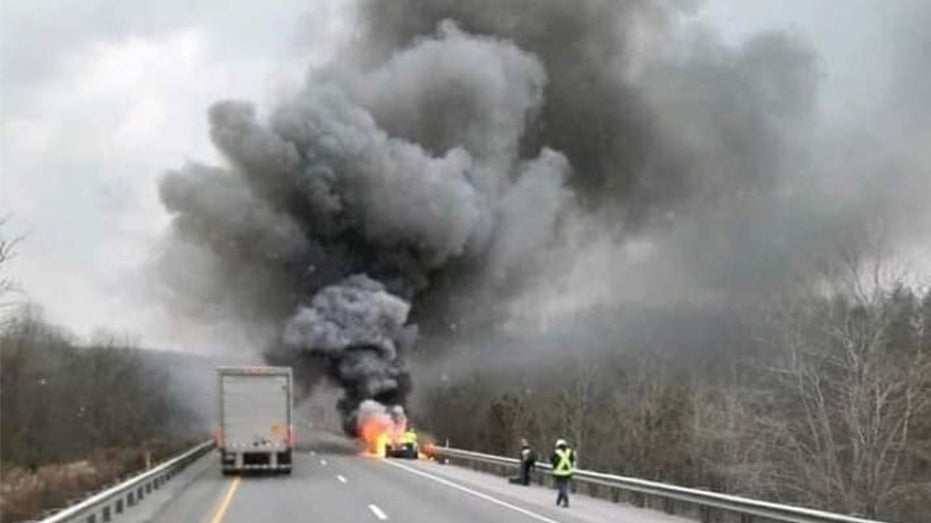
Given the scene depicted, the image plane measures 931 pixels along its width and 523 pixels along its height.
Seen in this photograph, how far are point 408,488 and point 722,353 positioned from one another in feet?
86.8

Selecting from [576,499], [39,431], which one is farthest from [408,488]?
[39,431]

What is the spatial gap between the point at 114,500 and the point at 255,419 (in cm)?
1396

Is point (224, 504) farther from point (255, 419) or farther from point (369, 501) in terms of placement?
point (255, 419)

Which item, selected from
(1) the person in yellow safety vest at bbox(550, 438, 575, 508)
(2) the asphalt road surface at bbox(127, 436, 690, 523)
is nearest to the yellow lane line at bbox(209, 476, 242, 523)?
(2) the asphalt road surface at bbox(127, 436, 690, 523)

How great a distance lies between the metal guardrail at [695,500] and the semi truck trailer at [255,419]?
22.0 feet

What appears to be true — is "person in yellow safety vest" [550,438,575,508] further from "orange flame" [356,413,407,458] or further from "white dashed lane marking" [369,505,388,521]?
"orange flame" [356,413,407,458]

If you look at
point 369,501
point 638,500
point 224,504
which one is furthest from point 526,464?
point 224,504

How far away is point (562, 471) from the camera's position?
22.2 m

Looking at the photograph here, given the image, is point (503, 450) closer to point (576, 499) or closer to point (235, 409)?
point (235, 409)

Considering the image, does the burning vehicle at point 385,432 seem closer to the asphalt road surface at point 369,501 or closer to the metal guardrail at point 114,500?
the asphalt road surface at point 369,501

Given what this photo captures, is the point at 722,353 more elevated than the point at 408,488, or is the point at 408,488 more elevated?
the point at 722,353

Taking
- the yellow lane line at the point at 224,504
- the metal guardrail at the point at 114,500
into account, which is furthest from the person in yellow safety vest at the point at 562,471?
the metal guardrail at the point at 114,500

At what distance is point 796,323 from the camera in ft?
104

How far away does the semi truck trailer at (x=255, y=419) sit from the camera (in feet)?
110
